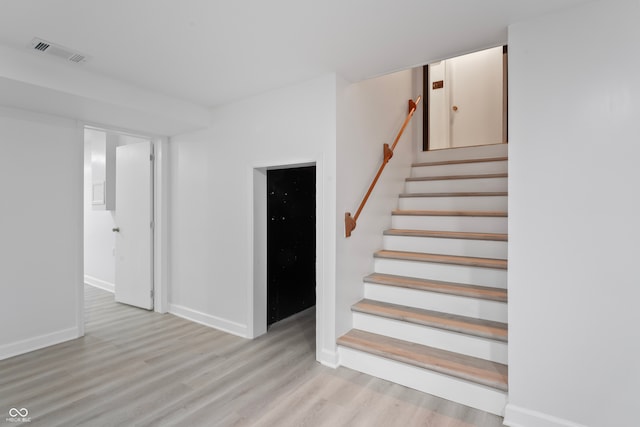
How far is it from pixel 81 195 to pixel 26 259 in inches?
29.6

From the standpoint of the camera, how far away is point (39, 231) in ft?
10.1

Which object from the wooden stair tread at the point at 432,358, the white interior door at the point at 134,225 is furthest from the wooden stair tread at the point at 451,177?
the white interior door at the point at 134,225

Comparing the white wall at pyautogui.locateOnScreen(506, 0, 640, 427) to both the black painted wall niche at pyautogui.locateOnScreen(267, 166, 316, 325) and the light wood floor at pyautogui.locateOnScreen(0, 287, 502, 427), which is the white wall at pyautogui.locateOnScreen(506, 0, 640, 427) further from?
the black painted wall niche at pyautogui.locateOnScreen(267, 166, 316, 325)

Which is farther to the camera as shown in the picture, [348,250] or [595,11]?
[348,250]

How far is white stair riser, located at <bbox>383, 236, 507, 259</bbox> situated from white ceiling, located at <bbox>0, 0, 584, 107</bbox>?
158 cm

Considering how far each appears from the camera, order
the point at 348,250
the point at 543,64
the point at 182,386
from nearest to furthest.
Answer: the point at 543,64
the point at 182,386
the point at 348,250

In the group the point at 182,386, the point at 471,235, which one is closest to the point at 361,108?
the point at 471,235

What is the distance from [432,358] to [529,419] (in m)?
0.61

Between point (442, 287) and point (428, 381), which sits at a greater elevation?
point (442, 287)

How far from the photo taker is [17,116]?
2914mm

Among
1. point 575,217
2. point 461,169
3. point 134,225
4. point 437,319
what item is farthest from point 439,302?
point 134,225

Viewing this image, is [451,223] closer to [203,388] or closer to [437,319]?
[437,319]

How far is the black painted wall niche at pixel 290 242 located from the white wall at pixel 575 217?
7.67 feet

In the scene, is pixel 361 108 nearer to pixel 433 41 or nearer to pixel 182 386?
pixel 433 41
